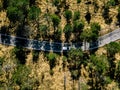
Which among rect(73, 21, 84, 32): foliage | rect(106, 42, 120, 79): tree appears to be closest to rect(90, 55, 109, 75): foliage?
rect(106, 42, 120, 79): tree

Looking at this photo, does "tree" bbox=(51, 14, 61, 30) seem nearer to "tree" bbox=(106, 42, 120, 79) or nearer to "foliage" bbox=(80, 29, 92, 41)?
"foliage" bbox=(80, 29, 92, 41)

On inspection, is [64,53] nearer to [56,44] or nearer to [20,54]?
[56,44]

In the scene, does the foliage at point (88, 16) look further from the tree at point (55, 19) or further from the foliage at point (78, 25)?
the tree at point (55, 19)

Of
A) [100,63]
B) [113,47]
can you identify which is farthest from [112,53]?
[100,63]

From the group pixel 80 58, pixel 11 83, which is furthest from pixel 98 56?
pixel 11 83

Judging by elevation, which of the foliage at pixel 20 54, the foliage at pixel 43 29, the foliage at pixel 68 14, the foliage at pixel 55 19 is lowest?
the foliage at pixel 20 54

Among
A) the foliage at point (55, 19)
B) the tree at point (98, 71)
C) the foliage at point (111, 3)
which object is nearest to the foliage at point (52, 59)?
the foliage at point (55, 19)
